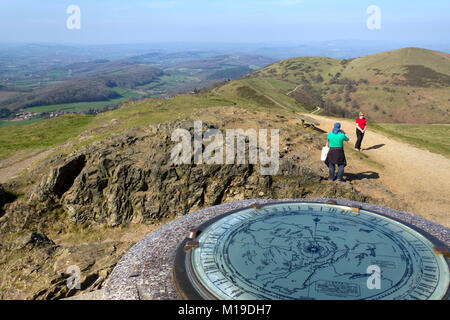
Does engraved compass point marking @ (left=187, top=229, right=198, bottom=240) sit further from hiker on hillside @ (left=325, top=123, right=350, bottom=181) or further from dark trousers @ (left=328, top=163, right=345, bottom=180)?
dark trousers @ (left=328, top=163, right=345, bottom=180)

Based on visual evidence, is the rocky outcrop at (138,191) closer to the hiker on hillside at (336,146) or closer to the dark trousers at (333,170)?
the dark trousers at (333,170)

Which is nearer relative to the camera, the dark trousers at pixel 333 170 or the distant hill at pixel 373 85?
the dark trousers at pixel 333 170

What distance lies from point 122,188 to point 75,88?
145741mm

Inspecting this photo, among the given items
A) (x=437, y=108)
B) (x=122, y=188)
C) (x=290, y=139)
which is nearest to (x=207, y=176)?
(x=122, y=188)

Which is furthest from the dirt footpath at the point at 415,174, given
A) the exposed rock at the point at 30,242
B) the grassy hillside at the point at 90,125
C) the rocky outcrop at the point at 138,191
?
the exposed rock at the point at 30,242

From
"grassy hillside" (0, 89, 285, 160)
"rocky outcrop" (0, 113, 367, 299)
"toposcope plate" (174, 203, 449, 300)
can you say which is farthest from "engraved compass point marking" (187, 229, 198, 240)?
"grassy hillside" (0, 89, 285, 160)

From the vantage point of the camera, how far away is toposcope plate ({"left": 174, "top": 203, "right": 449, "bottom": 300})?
434cm

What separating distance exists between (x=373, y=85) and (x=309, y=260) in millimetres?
121042

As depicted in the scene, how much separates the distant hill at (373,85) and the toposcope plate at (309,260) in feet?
197

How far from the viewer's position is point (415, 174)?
44.8 feet

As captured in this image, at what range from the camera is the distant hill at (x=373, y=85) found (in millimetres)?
90125

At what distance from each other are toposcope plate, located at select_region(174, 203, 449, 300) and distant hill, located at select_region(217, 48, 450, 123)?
2361 inches

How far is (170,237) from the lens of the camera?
259 inches
